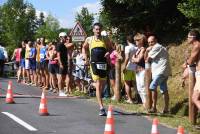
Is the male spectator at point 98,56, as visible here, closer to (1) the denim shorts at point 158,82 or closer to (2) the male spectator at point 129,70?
(1) the denim shorts at point 158,82

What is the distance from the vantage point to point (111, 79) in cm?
1744

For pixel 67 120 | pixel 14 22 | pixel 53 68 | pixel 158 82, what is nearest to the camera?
pixel 67 120

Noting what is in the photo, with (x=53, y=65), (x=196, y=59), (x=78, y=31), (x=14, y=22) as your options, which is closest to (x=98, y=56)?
(x=196, y=59)

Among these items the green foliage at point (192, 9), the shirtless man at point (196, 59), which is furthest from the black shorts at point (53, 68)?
the shirtless man at point (196, 59)

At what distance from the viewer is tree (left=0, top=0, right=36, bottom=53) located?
12406 cm

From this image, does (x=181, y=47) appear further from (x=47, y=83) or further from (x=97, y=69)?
(x=97, y=69)

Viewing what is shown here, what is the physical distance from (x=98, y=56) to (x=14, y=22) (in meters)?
114

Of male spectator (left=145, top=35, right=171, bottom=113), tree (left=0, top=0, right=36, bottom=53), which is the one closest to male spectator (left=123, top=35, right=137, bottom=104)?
male spectator (left=145, top=35, right=171, bottom=113)

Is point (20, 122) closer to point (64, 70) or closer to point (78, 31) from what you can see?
point (64, 70)

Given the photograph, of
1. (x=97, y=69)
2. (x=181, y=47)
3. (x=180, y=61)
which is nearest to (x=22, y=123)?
(x=97, y=69)

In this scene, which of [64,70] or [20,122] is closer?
[20,122]

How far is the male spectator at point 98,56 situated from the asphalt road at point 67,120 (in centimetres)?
70

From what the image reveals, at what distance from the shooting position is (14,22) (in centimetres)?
12550

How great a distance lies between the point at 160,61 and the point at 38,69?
9462 millimetres
